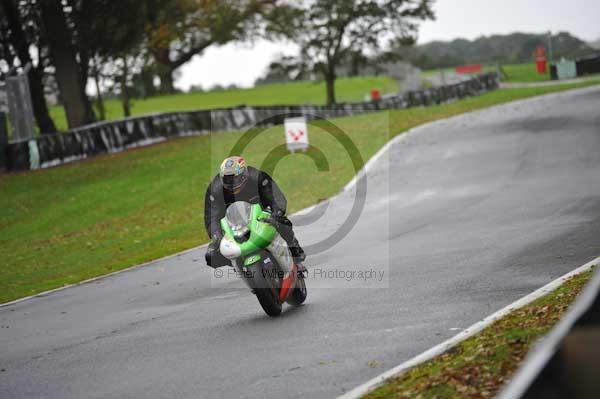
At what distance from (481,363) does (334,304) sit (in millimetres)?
3895

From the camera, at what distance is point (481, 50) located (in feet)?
297

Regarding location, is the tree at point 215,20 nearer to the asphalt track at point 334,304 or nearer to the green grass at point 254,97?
the green grass at point 254,97

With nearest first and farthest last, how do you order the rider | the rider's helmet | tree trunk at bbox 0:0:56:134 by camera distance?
the rider's helmet, the rider, tree trunk at bbox 0:0:56:134

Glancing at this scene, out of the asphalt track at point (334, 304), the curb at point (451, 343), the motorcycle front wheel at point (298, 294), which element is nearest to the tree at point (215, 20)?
the asphalt track at point (334, 304)

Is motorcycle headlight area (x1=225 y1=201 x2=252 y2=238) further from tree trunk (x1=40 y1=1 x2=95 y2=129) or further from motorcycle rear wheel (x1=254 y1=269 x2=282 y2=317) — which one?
tree trunk (x1=40 y1=1 x2=95 y2=129)

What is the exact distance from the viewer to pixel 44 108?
4019 cm

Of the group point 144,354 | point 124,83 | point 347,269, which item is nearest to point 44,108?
point 124,83

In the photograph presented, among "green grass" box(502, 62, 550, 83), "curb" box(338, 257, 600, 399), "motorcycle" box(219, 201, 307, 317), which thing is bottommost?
"curb" box(338, 257, 600, 399)

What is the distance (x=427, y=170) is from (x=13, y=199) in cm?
1270

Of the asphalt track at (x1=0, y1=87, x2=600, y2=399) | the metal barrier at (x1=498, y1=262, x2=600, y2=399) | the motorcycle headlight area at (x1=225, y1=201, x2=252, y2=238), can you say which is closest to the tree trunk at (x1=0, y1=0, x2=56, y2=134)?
the asphalt track at (x1=0, y1=87, x2=600, y2=399)

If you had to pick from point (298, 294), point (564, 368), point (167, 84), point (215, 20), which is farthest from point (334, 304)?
point (167, 84)

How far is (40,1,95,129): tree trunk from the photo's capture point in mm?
36500

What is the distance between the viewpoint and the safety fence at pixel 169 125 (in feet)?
105

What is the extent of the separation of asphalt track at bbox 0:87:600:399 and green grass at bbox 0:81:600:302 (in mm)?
2377
